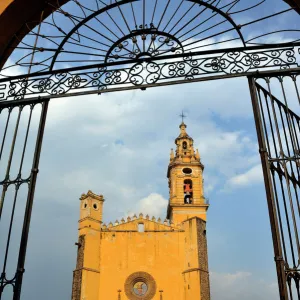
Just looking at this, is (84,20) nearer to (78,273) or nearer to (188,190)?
(78,273)

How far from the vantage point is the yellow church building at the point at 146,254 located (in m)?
28.2

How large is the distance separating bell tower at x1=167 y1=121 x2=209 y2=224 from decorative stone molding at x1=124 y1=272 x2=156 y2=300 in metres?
4.88

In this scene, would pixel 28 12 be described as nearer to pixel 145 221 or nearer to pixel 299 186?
pixel 299 186

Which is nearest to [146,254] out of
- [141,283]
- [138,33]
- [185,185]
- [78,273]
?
[141,283]

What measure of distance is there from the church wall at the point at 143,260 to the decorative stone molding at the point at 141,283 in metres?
0.26

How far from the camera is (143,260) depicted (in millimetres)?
29516

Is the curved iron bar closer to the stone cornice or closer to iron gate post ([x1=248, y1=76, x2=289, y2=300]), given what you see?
iron gate post ([x1=248, y1=76, x2=289, y2=300])

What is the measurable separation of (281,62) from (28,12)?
315 centimetres

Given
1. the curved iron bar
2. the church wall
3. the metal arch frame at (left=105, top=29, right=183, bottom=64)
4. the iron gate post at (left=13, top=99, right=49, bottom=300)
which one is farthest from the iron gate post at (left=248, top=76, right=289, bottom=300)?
the church wall

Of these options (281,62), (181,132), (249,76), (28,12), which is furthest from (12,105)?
(181,132)

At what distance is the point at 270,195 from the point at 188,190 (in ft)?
95.4

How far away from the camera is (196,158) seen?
34719 millimetres

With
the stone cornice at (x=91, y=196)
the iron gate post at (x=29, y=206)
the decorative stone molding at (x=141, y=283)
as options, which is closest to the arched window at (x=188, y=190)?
the stone cornice at (x=91, y=196)

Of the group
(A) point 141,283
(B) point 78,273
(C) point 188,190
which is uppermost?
(C) point 188,190
